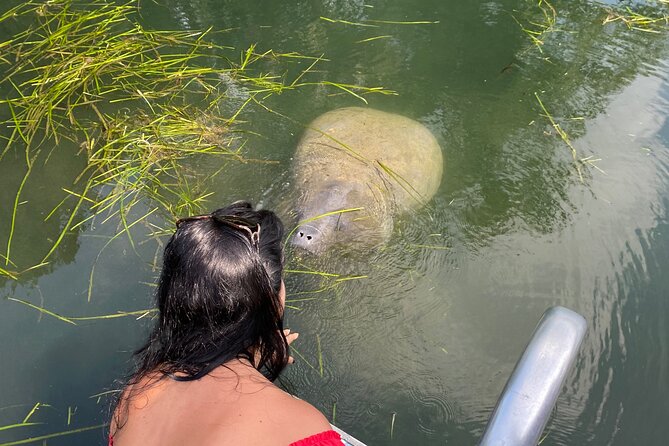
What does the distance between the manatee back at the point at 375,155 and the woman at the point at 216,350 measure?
2.00 metres

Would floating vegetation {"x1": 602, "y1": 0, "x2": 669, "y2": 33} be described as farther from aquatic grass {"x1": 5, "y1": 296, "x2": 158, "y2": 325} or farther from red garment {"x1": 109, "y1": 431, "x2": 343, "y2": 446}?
red garment {"x1": 109, "y1": 431, "x2": 343, "y2": 446}

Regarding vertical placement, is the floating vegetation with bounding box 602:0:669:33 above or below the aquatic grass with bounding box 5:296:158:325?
above

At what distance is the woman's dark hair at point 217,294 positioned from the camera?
5.02 ft

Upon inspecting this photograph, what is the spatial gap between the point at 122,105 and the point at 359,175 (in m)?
1.89

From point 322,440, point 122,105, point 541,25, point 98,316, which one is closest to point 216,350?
point 322,440

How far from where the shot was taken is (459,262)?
3.34m

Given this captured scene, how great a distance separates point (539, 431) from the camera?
4.09ft

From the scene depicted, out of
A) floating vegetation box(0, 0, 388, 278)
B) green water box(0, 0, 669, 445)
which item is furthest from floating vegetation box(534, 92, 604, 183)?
floating vegetation box(0, 0, 388, 278)

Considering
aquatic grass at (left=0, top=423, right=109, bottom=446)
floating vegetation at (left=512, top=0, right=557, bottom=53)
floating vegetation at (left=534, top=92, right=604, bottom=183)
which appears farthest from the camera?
floating vegetation at (left=512, top=0, right=557, bottom=53)

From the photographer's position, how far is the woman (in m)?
1.45

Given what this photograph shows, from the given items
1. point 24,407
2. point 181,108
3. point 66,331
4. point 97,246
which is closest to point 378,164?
point 181,108

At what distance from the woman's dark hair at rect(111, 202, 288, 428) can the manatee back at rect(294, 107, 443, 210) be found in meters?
1.96

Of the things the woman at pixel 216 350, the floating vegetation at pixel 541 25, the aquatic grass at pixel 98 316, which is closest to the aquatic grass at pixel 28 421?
the aquatic grass at pixel 98 316

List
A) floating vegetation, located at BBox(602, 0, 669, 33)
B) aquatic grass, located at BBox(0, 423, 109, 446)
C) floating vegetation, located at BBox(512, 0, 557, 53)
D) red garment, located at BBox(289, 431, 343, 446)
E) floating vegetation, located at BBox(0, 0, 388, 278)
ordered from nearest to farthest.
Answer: red garment, located at BBox(289, 431, 343, 446) → aquatic grass, located at BBox(0, 423, 109, 446) → floating vegetation, located at BBox(0, 0, 388, 278) → floating vegetation, located at BBox(512, 0, 557, 53) → floating vegetation, located at BBox(602, 0, 669, 33)
